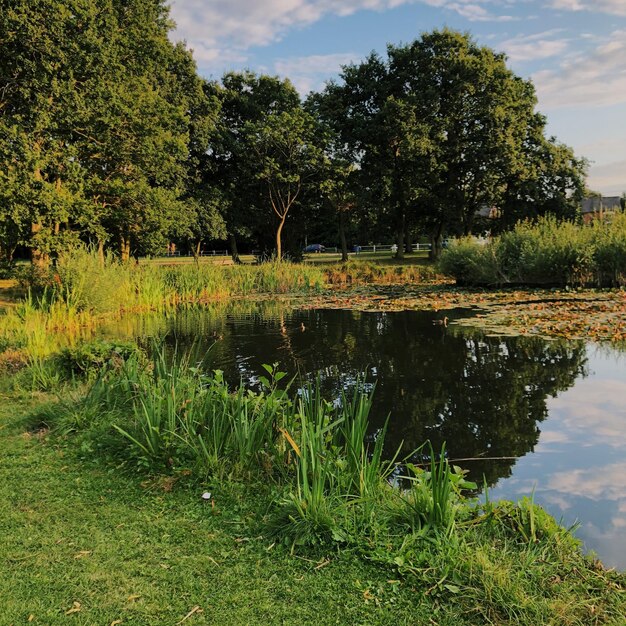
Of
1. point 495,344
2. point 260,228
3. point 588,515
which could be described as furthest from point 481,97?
point 588,515

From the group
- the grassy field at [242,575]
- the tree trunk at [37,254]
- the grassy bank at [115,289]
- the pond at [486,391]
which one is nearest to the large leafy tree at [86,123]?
the tree trunk at [37,254]

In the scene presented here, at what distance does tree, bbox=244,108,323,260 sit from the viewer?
29406mm

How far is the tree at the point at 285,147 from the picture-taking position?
29406 mm

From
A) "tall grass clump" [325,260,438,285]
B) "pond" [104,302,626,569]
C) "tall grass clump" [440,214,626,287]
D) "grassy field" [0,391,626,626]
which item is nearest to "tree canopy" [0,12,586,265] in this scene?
"tall grass clump" [325,260,438,285]

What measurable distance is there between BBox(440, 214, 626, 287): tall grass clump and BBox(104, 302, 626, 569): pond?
7.06m

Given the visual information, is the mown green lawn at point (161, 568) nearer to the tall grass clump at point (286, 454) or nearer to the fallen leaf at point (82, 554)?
the fallen leaf at point (82, 554)

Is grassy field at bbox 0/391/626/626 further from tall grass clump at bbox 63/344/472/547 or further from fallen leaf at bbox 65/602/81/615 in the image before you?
tall grass clump at bbox 63/344/472/547

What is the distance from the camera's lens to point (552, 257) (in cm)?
1736

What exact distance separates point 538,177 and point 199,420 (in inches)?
1344

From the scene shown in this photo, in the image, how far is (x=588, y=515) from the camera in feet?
12.7

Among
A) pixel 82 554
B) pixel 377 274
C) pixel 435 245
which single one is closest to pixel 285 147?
pixel 377 274

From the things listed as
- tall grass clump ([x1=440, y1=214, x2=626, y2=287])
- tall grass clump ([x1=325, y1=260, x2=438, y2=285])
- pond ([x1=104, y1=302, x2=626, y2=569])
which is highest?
tall grass clump ([x1=440, y1=214, x2=626, y2=287])

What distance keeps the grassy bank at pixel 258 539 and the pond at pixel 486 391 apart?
0.82 m

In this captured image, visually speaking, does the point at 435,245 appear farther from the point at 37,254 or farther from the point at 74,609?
the point at 74,609
